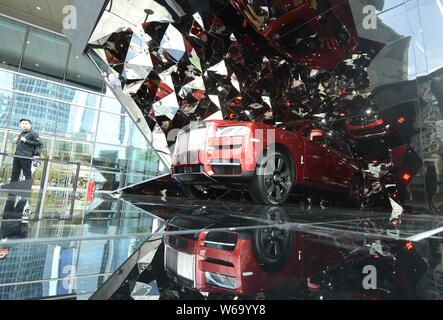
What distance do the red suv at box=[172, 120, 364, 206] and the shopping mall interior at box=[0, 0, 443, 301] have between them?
0.09 ft

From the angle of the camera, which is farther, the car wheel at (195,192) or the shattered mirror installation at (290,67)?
the car wheel at (195,192)

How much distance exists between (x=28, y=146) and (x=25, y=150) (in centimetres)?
11

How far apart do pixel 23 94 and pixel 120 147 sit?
4.63 m

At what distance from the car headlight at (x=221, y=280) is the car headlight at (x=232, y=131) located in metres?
3.00

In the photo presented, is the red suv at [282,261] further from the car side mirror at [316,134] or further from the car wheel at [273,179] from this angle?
the car side mirror at [316,134]

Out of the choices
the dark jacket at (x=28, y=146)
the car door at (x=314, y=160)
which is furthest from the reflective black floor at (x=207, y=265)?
the dark jacket at (x=28, y=146)

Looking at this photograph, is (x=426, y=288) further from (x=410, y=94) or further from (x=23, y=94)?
(x=23, y=94)

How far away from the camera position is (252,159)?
3699 millimetres

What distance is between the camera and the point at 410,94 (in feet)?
14.8

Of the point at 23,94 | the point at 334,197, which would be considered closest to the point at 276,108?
the point at 334,197

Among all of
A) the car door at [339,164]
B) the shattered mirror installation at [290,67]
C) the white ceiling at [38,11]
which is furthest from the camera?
the white ceiling at [38,11]

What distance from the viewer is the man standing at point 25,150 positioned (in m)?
6.30

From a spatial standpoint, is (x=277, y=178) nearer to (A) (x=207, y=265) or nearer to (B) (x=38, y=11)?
(A) (x=207, y=265)

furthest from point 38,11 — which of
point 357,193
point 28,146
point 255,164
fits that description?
point 357,193
